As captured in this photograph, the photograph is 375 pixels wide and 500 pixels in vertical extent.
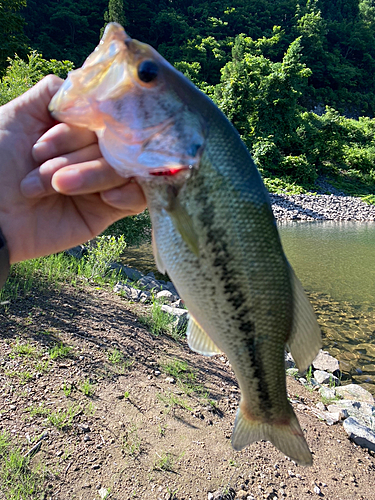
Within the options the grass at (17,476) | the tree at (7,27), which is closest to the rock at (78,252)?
the grass at (17,476)

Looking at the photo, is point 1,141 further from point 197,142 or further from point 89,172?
point 197,142

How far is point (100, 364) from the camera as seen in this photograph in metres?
4.37

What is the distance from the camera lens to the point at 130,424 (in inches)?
145

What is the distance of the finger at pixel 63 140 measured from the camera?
72.9 inches

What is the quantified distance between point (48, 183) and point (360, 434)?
5179 millimetres

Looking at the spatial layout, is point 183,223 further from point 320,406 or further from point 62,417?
point 320,406

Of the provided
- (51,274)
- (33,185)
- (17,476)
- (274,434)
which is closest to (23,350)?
(17,476)

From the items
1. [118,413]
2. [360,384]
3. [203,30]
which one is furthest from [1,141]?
[203,30]

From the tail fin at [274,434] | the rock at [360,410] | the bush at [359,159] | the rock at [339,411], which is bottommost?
the rock at [360,410]

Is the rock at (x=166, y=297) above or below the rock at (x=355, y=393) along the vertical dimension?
above

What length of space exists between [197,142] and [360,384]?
7.31 m

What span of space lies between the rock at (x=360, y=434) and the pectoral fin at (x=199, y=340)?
4305 millimetres

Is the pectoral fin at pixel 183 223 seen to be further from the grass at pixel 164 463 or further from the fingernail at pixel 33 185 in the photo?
the grass at pixel 164 463

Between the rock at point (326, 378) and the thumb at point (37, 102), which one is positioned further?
the rock at point (326, 378)
